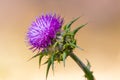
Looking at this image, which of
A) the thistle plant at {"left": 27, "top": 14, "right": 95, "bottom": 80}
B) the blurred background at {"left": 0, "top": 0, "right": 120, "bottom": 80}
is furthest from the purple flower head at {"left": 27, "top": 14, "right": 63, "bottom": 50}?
the blurred background at {"left": 0, "top": 0, "right": 120, "bottom": 80}

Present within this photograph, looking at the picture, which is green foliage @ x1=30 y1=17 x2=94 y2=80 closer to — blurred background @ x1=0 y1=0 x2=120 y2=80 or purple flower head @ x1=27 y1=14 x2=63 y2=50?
purple flower head @ x1=27 y1=14 x2=63 y2=50

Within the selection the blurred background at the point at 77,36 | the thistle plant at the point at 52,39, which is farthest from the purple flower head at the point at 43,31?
the blurred background at the point at 77,36

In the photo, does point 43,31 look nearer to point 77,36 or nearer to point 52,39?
point 52,39

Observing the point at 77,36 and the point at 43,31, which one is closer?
the point at 43,31

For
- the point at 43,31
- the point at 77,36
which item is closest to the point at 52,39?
the point at 43,31

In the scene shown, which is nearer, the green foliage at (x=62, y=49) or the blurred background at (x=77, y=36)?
the green foliage at (x=62, y=49)

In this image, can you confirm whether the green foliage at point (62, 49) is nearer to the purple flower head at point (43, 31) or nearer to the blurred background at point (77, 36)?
the purple flower head at point (43, 31)
